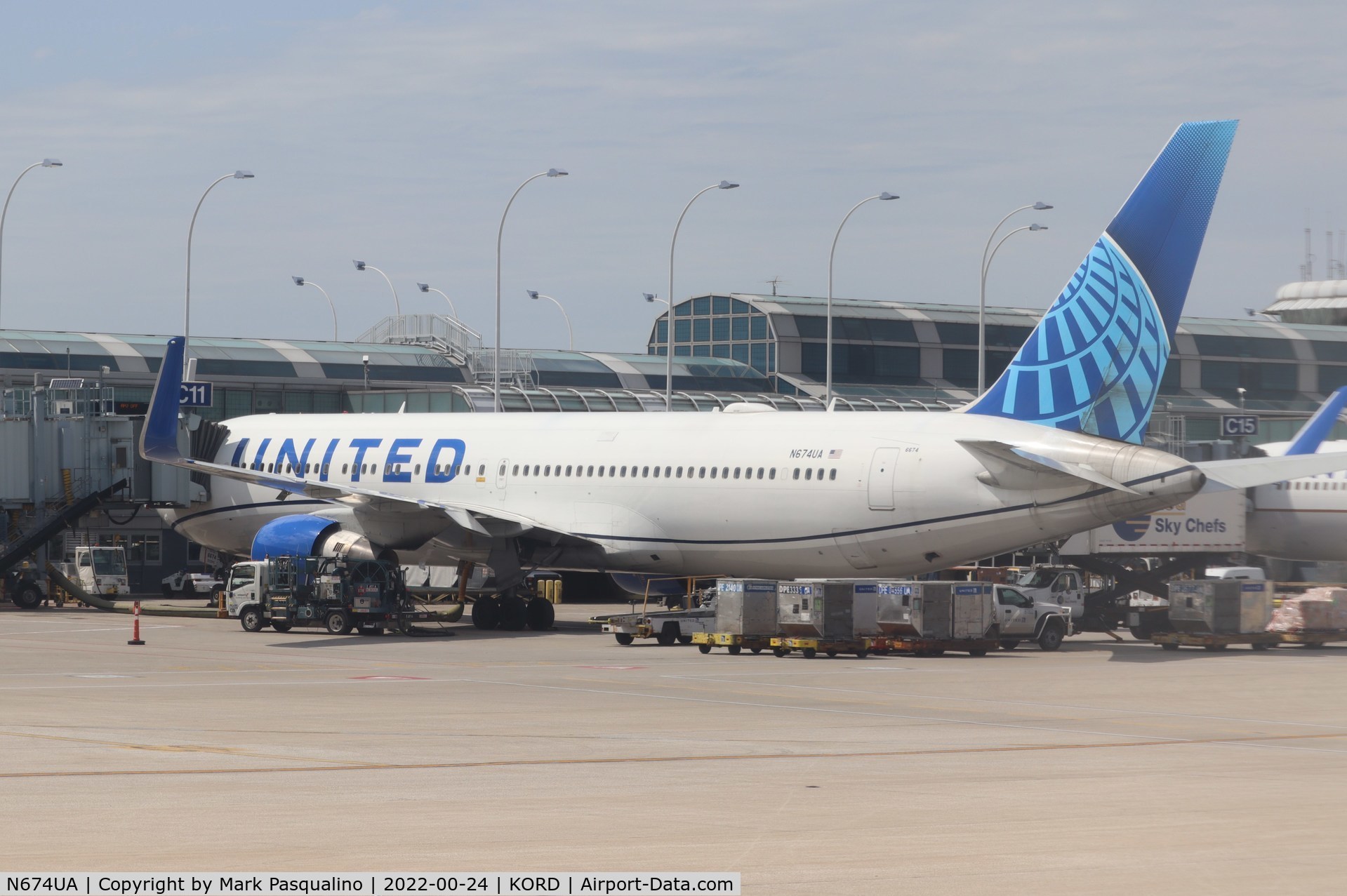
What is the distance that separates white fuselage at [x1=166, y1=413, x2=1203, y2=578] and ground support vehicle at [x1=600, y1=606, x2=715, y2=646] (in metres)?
1.89

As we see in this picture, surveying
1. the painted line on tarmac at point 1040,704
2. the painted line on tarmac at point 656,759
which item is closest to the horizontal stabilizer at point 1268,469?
the painted line on tarmac at point 1040,704

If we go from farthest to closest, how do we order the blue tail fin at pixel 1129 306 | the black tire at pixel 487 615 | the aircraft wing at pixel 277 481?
the black tire at pixel 487 615 → the aircraft wing at pixel 277 481 → the blue tail fin at pixel 1129 306

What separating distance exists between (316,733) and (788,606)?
50.7ft

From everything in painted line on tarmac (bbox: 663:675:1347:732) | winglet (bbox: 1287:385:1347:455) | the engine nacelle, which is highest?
winglet (bbox: 1287:385:1347:455)

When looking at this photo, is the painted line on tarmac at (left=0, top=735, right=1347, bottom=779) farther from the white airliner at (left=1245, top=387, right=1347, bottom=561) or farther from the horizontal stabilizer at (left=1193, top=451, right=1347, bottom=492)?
the white airliner at (left=1245, top=387, right=1347, bottom=561)

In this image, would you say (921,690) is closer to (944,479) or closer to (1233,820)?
(944,479)

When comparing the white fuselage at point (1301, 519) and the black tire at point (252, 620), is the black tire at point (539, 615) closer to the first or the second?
the black tire at point (252, 620)

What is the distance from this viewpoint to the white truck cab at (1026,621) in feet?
Result: 119

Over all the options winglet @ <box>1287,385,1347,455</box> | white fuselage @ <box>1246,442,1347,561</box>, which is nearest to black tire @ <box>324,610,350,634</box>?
white fuselage @ <box>1246,442,1347,561</box>

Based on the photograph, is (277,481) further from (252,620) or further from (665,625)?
(665,625)

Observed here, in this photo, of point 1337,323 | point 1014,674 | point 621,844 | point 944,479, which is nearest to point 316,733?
point 621,844

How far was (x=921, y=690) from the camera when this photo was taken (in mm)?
26406

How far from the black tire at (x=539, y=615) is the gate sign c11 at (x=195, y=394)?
56.1 ft

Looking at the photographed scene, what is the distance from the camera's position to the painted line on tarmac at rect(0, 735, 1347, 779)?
16391 mm
